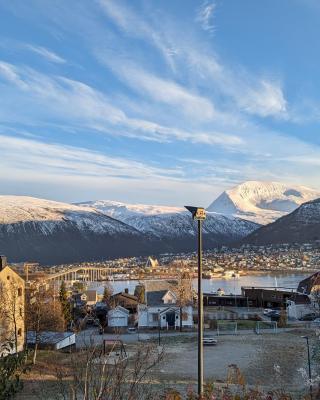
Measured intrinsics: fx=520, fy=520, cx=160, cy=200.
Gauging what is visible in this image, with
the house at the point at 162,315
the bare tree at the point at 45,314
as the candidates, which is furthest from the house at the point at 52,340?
the house at the point at 162,315

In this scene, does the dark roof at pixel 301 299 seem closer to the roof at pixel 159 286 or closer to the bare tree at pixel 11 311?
the roof at pixel 159 286

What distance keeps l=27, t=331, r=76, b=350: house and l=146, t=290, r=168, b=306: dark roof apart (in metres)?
13.0

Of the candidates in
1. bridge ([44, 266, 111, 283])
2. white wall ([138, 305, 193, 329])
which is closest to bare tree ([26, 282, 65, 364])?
white wall ([138, 305, 193, 329])

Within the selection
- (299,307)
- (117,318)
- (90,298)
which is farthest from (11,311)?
(90,298)

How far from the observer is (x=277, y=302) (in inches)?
2384

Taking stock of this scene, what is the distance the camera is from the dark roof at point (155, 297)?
4353 cm

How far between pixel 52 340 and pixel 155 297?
610 inches

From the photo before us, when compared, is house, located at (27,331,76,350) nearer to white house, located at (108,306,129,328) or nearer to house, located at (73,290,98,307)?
Answer: white house, located at (108,306,129,328)

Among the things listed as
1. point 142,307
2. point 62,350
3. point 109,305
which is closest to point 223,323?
point 142,307

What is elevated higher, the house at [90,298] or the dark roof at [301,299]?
the dark roof at [301,299]

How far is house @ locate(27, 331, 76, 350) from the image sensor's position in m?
29.7

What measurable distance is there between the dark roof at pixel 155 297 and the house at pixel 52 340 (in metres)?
13.0

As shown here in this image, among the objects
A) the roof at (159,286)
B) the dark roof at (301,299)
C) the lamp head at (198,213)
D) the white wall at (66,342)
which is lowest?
the white wall at (66,342)

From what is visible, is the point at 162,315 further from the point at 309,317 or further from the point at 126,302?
the point at 309,317
